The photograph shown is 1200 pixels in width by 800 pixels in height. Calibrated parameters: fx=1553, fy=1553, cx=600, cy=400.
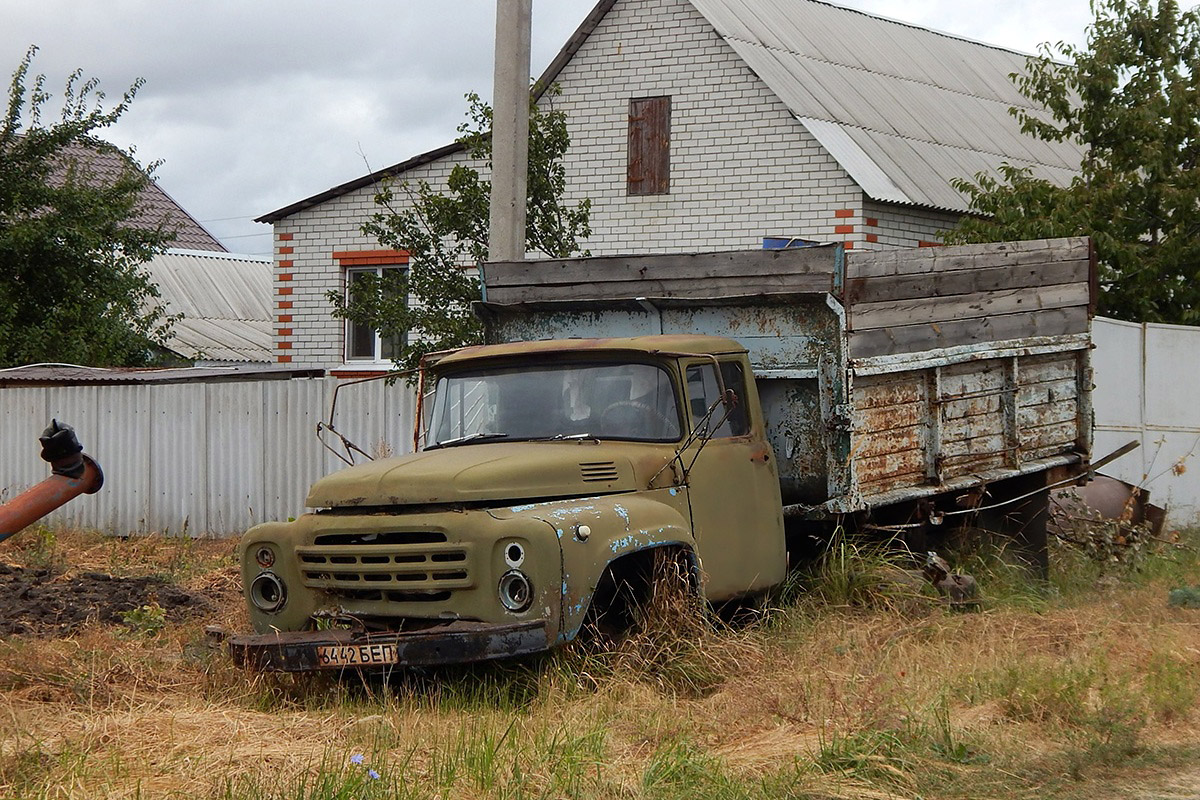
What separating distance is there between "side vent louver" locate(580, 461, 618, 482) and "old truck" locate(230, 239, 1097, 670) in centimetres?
1

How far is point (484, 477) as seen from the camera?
7078 millimetres

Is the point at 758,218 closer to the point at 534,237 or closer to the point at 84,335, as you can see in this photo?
the point at 534,237

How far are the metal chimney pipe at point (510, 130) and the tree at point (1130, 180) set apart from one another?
310 inches

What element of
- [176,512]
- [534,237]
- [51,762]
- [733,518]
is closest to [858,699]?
[733,518]

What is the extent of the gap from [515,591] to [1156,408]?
36.0 feet

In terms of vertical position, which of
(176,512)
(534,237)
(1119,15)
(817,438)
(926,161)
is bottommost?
(176,512)

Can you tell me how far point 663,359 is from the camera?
7.89 m

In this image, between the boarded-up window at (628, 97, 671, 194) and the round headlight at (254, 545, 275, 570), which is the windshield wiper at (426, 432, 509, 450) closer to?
the round headlight at (254, 545, 275, 570)

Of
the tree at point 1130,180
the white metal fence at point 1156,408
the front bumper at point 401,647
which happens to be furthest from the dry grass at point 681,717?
the tree at point 1130,180

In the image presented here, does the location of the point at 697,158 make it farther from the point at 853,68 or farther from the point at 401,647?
the point at 401,647

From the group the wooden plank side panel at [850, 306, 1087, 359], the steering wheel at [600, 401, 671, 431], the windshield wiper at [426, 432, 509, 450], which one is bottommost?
the windshield wiper at [426, 432, 509, 450]

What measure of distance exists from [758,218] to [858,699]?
43.2 ft

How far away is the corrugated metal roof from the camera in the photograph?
1903 cm

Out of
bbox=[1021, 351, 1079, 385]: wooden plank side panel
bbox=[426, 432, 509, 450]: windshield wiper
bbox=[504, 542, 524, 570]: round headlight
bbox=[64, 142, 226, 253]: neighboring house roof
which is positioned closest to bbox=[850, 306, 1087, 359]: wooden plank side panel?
bbox=[1021, 351, 1079, 385]: wooden plank side panel
